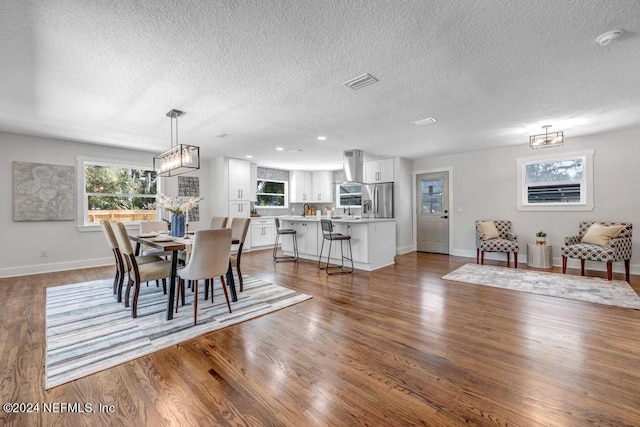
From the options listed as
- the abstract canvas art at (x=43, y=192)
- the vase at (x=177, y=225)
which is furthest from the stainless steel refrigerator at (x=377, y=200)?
the abstract canvas art at (x=43, y=192)

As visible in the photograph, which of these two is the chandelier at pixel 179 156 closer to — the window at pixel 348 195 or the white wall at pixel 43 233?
the white wall at pixel 43 233

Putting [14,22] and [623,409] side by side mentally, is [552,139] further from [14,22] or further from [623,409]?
[14,22]

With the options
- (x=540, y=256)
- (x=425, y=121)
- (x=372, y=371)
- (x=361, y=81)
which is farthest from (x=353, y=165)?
(x=372, y=371)

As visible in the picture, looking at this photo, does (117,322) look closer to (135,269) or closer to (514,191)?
(135,269)

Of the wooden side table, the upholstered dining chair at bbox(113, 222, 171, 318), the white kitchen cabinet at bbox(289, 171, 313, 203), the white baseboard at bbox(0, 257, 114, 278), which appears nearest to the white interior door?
the wooden side table

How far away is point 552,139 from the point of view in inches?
172

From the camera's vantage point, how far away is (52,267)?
16.4 ft

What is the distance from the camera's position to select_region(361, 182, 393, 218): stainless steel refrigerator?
6.83m

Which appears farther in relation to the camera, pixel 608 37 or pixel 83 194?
pixel 83 194

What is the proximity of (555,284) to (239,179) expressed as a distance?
6.57 m

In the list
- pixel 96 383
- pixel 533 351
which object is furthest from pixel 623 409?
pixel 96 383

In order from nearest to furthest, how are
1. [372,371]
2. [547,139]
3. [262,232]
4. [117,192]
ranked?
[372,371]
[547,139]
[117,192]
[262,232]

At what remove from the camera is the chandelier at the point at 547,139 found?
431cm

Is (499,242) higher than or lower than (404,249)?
higher
